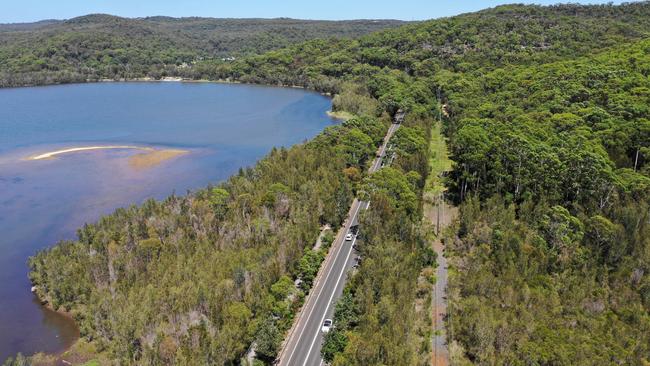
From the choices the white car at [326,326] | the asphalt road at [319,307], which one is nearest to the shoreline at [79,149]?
the asphalt road at [319,307]

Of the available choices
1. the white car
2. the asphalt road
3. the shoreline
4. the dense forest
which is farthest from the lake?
the white car

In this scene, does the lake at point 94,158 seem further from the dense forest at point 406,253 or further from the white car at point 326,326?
the white car at point 326,326

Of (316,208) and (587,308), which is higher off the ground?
(316,208)

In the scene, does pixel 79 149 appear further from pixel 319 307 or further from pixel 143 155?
pixel 319 307

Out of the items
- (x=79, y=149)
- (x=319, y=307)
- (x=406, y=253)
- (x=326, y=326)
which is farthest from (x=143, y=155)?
(x=326, y=326)

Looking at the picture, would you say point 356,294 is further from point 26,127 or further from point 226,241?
point 26,127

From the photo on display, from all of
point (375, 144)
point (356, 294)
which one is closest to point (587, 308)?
point (356, 294)
